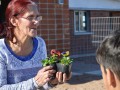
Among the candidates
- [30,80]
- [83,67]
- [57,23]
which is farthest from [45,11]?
[30,80]

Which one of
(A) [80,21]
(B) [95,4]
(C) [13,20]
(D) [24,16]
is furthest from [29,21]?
(B) [95,4]

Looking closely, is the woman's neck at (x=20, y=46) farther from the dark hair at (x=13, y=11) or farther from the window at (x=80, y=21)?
the window at (x=80, y=21)

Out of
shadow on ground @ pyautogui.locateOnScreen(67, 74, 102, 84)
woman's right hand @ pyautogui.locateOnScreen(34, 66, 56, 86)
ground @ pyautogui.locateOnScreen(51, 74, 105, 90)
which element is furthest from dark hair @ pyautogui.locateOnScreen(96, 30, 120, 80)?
shadow on ground @ pyautogui.locateOnScreen(67, 74, 102, 84)

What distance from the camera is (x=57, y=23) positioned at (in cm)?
875

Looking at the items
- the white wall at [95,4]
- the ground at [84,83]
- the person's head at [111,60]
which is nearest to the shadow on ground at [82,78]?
the ground at [84,83]

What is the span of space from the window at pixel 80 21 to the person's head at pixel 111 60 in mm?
15156

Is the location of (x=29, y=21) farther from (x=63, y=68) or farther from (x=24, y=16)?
(x=63, y=68)

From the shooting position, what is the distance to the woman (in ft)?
9.75

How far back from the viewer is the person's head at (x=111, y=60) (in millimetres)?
1755

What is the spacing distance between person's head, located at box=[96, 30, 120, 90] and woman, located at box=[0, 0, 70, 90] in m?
1.11

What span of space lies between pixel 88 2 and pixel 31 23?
48.2ft

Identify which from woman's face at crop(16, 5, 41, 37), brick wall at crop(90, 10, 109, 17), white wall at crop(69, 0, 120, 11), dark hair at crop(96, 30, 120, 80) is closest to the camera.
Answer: dark hair at crop(96, 30, 120, 80)

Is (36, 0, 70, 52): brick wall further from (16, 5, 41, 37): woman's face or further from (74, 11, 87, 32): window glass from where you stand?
(74, 11, 87, 32): window glass

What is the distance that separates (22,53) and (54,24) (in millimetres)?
5574
